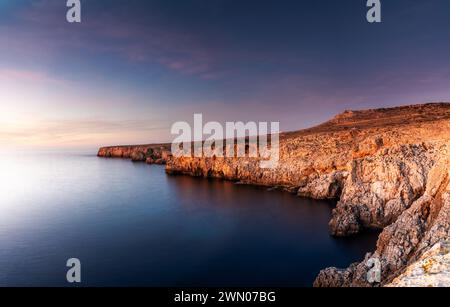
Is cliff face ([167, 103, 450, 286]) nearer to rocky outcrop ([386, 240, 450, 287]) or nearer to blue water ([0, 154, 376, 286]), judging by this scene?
blue water ([0, 154, 376, 286])

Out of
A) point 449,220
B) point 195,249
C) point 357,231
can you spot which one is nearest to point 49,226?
point 195,249

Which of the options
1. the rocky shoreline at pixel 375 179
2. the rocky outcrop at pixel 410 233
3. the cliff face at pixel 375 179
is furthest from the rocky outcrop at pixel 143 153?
the rocky outcrop at pixel 410 233

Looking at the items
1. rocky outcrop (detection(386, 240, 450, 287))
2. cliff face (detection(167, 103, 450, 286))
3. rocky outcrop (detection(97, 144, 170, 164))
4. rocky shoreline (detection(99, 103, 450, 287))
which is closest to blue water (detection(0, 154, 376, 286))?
rocky shoreline (detection(99, 103, 450, 287))

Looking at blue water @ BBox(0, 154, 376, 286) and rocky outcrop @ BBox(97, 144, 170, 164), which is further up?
rocky outcrop @ BBox(97, 144, 170, 164)

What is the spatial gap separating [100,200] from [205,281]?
127ft

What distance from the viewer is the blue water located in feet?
79.2

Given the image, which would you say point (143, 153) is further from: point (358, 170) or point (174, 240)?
point (358, 170)

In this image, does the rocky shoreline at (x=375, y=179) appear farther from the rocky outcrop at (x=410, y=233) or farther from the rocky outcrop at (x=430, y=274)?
the rocky outcrop at (x=430, y=274)

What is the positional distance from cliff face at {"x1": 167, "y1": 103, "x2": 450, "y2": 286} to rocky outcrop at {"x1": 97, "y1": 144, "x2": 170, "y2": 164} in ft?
143

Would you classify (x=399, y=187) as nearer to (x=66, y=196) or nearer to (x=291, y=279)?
(x=291, y=279)

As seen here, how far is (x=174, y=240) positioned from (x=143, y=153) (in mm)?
117036

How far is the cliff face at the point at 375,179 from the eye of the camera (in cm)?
1611

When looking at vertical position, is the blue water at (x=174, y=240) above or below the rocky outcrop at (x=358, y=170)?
below

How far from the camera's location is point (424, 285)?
5500 millimetres
